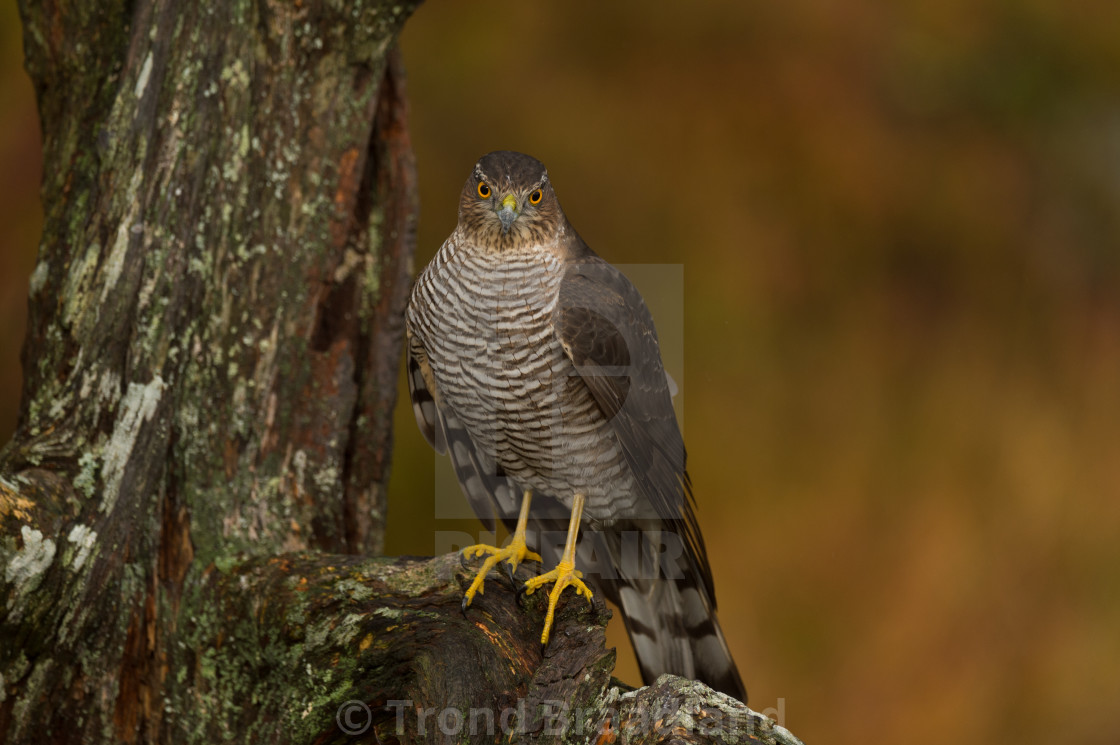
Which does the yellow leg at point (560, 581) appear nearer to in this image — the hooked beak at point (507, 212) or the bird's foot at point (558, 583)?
the bird's foot at point (558, 583)

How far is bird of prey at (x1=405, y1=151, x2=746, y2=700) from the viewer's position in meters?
2.58

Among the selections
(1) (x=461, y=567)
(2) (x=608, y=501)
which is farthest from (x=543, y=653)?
(2) (x=608, y=501)

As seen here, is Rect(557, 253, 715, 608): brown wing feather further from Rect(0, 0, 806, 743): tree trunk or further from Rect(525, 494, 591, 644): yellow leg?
Rect(0, 0, 806, 743): tree trunk

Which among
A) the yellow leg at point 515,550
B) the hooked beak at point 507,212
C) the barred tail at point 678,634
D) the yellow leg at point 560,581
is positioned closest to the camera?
the yellow leg at point 560,581

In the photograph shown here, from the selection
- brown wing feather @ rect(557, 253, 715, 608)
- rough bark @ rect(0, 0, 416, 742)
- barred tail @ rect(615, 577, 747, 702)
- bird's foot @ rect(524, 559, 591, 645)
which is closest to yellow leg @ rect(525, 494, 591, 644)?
bird's foot @ rect(524, 559, 591, 645)

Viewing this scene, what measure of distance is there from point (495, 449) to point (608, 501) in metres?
0.39

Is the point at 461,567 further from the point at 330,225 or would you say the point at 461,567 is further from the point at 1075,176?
the point at 1075,176

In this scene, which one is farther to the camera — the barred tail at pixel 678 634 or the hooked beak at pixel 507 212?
the barred tail at pixel 678 634

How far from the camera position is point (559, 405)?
268 centimetres

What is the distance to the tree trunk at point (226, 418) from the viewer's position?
8.04 feet

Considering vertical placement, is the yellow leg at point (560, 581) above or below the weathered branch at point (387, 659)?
above

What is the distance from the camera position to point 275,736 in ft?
8.40

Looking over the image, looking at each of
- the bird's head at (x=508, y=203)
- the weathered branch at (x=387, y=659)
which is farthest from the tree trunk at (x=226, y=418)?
the bird's head at (x=508, y=203)

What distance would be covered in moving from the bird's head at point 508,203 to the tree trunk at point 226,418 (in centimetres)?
66
